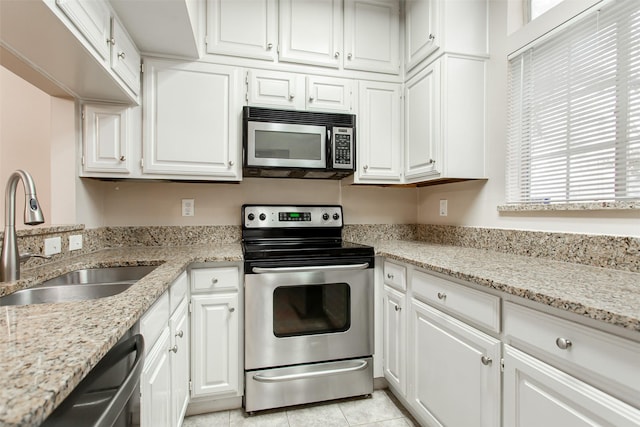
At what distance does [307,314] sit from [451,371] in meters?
0.80

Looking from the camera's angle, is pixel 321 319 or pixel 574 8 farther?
pixel 321 319

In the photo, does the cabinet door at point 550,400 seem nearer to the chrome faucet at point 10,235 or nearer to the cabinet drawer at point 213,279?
the cabinet drawer at point 213,279

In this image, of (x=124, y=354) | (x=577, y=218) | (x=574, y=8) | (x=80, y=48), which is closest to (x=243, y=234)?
(x=80, y=48)

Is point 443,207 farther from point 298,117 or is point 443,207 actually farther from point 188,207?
point 188,207

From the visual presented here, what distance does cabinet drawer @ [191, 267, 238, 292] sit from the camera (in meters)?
1.68

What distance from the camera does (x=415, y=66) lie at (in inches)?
83.1

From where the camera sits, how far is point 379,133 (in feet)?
7.22

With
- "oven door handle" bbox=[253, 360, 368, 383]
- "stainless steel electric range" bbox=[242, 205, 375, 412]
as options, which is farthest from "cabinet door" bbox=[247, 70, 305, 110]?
"oven door handle" bbox=[253, 360, 368, 383]

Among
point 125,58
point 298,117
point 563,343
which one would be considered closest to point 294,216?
point 298,117

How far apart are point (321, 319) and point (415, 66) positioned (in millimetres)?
1753

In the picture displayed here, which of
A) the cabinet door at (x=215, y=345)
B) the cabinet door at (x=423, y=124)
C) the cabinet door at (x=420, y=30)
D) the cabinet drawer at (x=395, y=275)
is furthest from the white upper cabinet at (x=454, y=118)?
the cabinet door at (x=215, y=345)

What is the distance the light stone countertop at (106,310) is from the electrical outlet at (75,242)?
17 cm

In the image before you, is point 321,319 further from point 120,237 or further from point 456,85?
point 456,85

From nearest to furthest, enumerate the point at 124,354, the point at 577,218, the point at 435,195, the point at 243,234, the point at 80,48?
the point at 124,354
the point at 80,48
the point at 577,218
the point at 243,234
the point at 435,195
